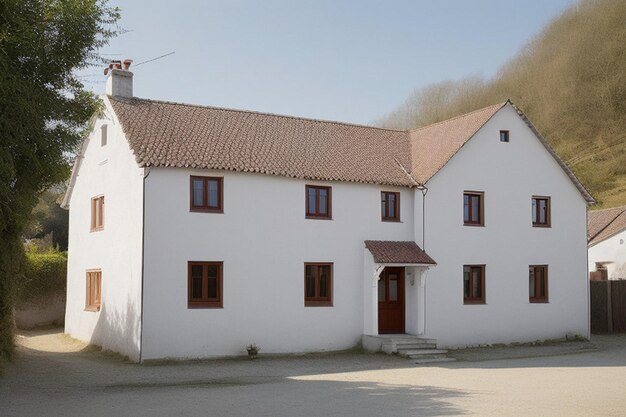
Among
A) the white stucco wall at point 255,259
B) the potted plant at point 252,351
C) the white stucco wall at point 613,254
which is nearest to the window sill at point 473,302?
the white stucco wall at point 255,259

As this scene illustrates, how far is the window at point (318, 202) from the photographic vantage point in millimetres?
24578

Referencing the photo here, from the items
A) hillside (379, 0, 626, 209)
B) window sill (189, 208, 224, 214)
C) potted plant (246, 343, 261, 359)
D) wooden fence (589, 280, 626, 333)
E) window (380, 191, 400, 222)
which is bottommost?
potted plant (246, 343, 261, 359)

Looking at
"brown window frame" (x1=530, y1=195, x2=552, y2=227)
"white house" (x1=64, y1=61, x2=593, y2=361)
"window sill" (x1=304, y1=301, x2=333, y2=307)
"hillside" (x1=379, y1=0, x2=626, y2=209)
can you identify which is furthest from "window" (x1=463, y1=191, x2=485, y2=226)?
"hillside" (x1=379, y1=0, x2=626, y2=209)

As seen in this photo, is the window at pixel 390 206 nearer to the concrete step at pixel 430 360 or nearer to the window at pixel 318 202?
the window at pixel 318 202

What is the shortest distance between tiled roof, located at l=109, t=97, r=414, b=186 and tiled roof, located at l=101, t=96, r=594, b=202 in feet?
0.10

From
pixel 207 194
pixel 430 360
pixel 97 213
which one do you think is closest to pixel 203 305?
pixel 207 194

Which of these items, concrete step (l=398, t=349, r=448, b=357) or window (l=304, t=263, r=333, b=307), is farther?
window (l=304, t=263, r=333, b=307)

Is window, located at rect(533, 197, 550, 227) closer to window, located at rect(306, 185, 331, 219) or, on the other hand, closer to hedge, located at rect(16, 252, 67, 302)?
window, located at rect(306, 185, 331, 219)

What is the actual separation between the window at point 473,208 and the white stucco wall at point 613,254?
12835 millimetres

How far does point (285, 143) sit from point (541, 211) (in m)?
10.5

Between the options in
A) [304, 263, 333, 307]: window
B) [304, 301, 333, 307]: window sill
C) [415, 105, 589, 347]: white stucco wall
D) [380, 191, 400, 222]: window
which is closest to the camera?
[304, 301, 333, 307]: window sill

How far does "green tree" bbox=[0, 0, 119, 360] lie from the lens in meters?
16.1

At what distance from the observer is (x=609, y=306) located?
3228 cm

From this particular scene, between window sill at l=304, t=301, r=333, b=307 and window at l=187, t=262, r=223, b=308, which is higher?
window at l=187, t=262, r=223, b=308
